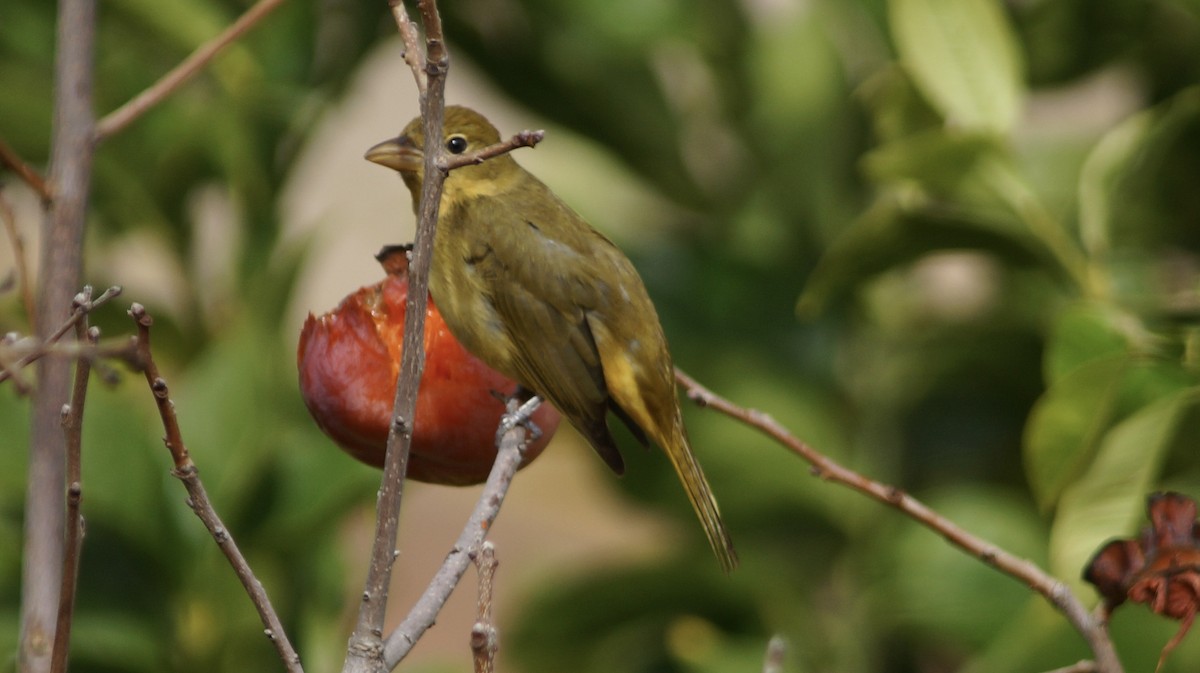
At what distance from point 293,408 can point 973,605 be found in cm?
104

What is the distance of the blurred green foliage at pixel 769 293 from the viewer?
190 cm

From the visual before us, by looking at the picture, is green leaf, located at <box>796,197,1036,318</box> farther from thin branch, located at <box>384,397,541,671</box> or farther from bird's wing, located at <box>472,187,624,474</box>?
thin branch, located at <box>384,397,541,671</box>

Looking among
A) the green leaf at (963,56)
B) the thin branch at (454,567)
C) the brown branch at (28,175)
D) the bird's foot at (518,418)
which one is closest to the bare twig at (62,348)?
the brown branch at (28,175)

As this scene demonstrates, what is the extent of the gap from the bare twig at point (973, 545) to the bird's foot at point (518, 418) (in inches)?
4.8

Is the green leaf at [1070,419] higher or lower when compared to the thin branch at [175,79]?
lower

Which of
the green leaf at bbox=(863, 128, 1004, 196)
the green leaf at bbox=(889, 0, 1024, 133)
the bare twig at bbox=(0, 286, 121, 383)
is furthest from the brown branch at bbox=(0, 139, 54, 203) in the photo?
the green leaf at bbox=(889, 0, 1024, 133)

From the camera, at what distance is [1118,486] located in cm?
152

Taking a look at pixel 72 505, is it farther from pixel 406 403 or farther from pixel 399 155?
pixel 399 155

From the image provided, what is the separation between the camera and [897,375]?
8.13 feet

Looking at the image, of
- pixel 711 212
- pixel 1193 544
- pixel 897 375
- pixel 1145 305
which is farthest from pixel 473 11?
pixel 1193 544

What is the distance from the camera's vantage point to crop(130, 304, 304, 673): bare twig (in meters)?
0.73

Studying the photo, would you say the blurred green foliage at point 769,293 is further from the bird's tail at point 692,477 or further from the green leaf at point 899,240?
the bird's tail at point 692,477

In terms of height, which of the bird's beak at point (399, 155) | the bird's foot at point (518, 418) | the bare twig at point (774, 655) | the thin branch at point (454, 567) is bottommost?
the bare twig at point (774, 655)

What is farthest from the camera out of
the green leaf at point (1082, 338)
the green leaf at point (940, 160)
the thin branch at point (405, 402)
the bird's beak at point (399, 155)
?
the green leaf at point (940, 160)
